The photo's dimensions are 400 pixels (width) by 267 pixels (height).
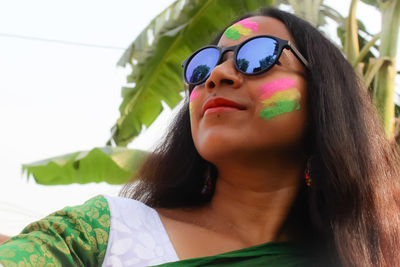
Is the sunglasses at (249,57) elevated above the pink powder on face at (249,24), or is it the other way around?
the pink powder on face at (249,24)

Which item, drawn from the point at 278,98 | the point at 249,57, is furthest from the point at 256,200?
the point at 249,57

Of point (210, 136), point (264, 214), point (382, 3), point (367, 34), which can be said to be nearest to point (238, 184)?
point (264, 214)

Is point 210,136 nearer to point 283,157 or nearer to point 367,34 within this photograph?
point 283,157

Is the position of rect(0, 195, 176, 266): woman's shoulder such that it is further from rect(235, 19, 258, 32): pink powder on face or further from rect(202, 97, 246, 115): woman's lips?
rect(235, 19, 258, 32): pink powder on face

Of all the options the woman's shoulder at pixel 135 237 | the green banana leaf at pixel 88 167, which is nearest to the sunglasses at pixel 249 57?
the woman's shoulder at pixel 135 237

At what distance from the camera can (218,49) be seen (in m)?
1.49

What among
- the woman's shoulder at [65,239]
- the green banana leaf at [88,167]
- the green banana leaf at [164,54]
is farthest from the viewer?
the green banana leaf at [164,54]

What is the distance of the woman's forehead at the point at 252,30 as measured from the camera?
1541 mm

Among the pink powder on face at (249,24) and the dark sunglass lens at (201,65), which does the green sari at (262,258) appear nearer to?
the dark sunglass lens at (201,65)

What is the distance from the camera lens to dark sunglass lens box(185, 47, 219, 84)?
147 centimetres

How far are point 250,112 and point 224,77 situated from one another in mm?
118

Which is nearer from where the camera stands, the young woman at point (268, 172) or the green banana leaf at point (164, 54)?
the young woman at point (268, 172)

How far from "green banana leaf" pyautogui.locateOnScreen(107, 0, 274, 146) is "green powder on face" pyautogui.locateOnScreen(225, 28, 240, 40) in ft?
9.06

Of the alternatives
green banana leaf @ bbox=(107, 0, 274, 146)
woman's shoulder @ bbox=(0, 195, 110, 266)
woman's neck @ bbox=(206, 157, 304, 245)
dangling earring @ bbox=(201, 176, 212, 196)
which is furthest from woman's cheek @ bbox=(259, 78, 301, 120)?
green banana leaf @ bbox=(107, 0, 274, 146)
